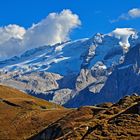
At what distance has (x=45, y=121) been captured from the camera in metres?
168

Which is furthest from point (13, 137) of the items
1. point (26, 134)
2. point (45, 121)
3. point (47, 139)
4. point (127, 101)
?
point (127, 101)

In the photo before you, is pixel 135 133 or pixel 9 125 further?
pixel 9 125

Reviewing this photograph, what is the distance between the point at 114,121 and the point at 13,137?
9629cm

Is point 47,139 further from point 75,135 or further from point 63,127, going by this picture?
point 75,135

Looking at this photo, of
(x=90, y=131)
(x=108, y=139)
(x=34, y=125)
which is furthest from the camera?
(x=34, y=125)

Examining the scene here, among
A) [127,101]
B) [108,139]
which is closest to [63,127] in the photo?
[127,101]

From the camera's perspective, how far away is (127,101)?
92.4m

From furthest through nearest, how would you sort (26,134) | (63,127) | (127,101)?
(26,134) < (63,127) < (127,101)

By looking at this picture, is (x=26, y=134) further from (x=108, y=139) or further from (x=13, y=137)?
(x=108, y=139)

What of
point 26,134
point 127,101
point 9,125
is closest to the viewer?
point 127,101

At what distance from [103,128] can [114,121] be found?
2.41 meters

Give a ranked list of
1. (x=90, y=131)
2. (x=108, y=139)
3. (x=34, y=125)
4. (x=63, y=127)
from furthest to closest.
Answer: (x=34, y=125)
(x=63, y=127)
(x=90, y=131)
(x=108, y=139)

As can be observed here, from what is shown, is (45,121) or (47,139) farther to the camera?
(45,121)

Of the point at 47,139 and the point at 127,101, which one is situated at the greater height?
the point at 127,101
